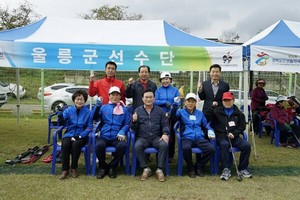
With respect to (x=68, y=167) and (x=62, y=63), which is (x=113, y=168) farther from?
(x=62, y=63)

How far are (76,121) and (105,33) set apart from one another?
2.11 metres

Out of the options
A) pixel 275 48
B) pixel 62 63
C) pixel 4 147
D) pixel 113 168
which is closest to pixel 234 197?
pixel 113 168

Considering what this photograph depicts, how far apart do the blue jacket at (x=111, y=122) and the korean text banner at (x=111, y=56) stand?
86 centimetres

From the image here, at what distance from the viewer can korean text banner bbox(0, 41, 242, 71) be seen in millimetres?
5004

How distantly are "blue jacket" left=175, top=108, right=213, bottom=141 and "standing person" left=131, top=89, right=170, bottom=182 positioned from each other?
0.96 ft

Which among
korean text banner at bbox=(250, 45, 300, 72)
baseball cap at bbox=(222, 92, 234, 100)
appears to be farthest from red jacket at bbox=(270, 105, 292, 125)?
baseball cap at bbox=(222, 92, 234, 100)

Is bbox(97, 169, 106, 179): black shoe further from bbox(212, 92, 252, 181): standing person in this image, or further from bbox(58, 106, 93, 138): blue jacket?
bbox(212, 92, 252, 181): standing person

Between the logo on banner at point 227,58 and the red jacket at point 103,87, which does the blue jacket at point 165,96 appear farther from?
the logo on banner at point 227,58

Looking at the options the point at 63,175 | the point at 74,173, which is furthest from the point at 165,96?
the point at 63,175

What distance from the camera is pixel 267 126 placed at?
24.2ft

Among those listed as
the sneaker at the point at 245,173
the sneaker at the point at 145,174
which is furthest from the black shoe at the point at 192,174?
the sneaker at the point at 245,173

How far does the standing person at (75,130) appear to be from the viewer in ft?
13.9

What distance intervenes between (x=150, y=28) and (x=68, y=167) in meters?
3.25

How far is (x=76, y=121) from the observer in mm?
4438
